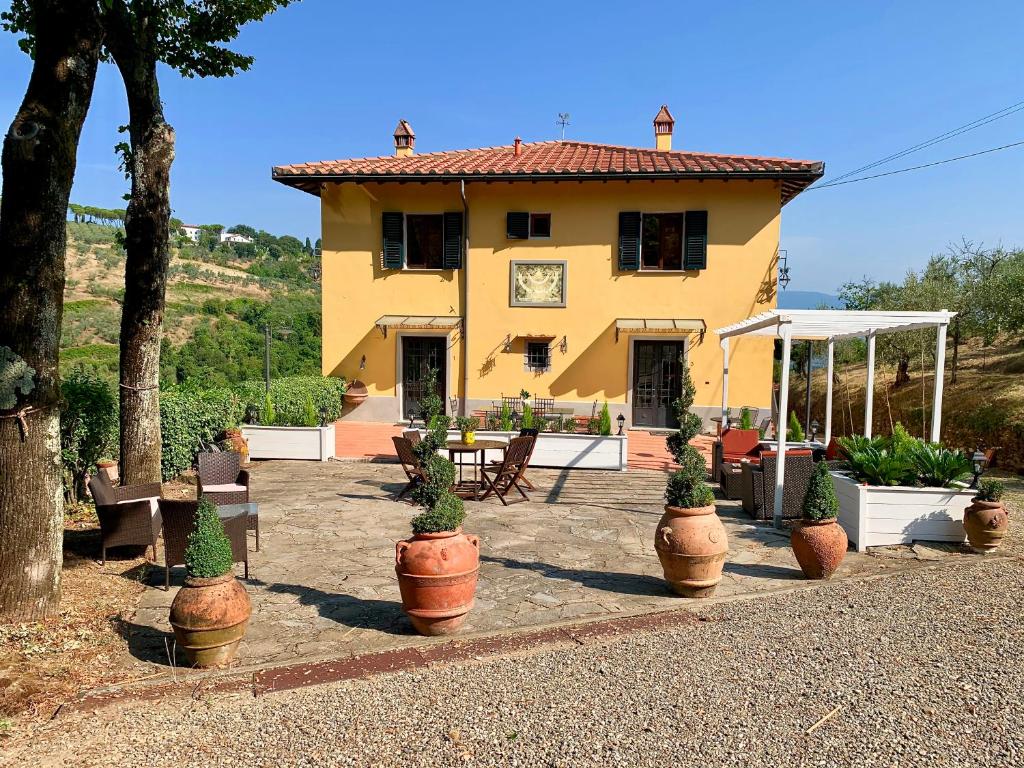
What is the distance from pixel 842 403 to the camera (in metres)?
18.0

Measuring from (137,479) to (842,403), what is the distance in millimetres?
17235

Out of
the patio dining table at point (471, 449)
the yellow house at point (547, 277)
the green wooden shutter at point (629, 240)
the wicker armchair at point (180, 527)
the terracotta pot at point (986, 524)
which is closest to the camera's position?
the wicker armchair at point (180, 527)

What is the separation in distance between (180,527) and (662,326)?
1118cm

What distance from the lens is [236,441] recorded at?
10.1 meters

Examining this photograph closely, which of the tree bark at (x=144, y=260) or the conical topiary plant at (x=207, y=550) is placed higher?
the tree bark at (x=144, y=260)

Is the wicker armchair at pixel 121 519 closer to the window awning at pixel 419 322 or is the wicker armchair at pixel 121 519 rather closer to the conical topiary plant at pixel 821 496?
the conical topiary plant at pixel 821 496

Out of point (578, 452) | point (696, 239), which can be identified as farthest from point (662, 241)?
point (578, 452)

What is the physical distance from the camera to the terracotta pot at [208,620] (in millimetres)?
3703

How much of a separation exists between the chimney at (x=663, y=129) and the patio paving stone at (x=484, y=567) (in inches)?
412

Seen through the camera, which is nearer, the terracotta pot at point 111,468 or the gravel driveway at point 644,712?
the gravel driveway at point 644,712

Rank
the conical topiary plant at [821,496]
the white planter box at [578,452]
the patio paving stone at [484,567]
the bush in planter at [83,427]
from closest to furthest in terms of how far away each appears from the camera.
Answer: the patio paving stone at [484,567] < the conical topiary plant at [821,496] < the bush in planter at [83,427] < the white planter box at [578,452]

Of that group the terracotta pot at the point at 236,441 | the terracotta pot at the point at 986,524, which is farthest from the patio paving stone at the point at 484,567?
the terracotta pot at the point at 236,441

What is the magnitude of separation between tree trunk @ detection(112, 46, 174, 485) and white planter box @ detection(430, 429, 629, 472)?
15.7 feet

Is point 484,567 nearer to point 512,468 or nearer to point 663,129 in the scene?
point 512,468
